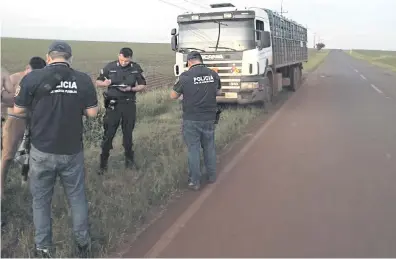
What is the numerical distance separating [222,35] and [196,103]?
6.15m

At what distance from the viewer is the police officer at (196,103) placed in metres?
5.87

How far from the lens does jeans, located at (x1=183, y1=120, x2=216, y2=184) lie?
5.91 m

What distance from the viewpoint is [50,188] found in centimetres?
380

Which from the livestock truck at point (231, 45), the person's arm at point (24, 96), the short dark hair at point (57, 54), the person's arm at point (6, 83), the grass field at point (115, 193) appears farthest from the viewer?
the livestock truck at point (231, 45)

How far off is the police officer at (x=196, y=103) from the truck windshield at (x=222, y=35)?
574cm

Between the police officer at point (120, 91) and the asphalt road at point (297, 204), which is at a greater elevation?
the police officer at point (120, 91)

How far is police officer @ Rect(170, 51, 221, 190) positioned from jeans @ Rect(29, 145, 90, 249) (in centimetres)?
223

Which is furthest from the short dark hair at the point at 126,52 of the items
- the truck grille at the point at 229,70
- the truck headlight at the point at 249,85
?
the truck headlight at the point at 249,85

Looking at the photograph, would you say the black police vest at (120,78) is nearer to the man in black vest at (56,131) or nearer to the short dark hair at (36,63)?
the short dark hair at (36,63)

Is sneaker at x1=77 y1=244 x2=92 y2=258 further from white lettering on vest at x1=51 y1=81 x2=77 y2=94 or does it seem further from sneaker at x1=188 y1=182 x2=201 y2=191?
sneaker at x1=188 y1=182 x2=201 y2=191

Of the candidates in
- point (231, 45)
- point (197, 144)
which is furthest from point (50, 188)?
point (231, 45)

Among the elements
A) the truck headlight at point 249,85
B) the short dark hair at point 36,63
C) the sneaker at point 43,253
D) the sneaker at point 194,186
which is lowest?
the sneaker at point 194,186

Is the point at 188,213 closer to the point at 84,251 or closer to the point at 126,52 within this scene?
the point at 84,251

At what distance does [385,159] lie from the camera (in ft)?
24.1
